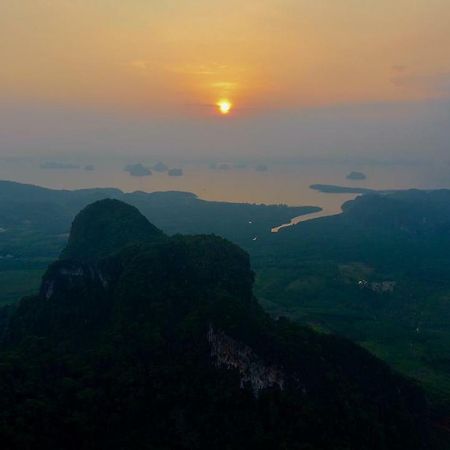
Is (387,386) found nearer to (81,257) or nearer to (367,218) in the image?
(81,257)

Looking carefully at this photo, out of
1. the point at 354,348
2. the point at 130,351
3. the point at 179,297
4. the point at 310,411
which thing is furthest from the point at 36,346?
the point at 354,348

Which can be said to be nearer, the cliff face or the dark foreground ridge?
the dark foreground ridge

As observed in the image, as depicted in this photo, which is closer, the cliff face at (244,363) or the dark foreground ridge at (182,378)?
the dark foreground ridge at (182,378)

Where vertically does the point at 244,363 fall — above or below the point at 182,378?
above

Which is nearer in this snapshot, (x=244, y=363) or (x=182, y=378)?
(x=182, y=378)
